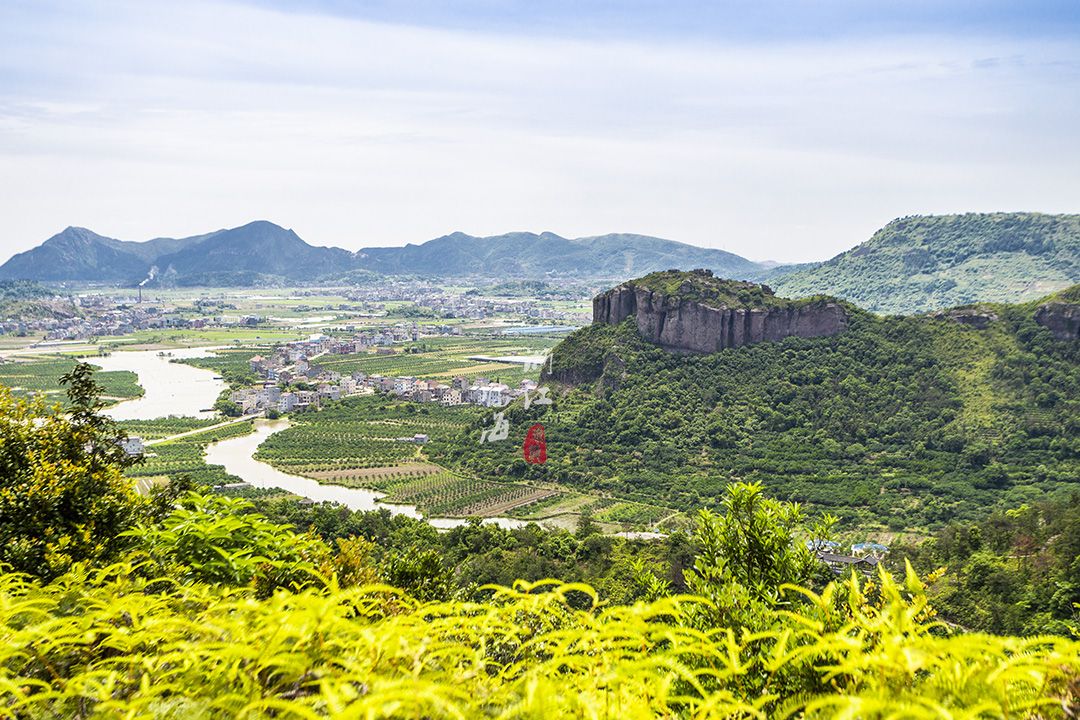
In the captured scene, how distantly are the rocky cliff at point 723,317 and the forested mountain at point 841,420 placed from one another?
0.77m

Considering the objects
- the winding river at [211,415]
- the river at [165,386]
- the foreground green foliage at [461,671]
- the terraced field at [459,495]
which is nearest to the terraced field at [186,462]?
the winding river at [211,415]

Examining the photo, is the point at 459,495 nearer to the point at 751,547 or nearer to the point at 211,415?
the point at 211,415

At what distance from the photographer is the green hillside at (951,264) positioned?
98.1 meters

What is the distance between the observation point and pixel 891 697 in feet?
4.08

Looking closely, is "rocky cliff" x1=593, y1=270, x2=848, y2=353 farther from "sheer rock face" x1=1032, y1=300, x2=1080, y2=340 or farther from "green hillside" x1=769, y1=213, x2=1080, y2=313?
"green hillside" x1=769, y1=213, x2=1080, y2=313

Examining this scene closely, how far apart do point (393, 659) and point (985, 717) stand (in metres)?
1.11

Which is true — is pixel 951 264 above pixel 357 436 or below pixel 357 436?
above

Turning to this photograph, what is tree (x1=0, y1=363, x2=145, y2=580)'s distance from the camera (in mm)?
3975

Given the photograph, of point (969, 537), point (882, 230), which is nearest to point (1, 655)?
point (969, 537)

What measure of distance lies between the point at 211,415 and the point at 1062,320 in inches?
2017

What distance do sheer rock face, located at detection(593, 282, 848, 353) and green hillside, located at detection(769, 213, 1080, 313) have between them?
6354 cm

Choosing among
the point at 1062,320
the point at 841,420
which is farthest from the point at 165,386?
the point at 1062,320

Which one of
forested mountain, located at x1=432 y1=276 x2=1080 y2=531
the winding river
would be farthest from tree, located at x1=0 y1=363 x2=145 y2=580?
forested mountain, located at x1=432 y1=276 x2=1080 y2=531

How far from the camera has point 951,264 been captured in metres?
110
